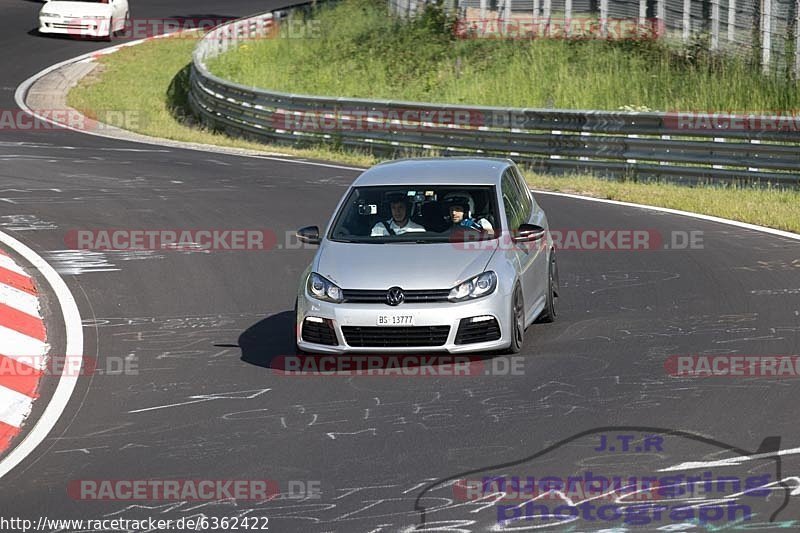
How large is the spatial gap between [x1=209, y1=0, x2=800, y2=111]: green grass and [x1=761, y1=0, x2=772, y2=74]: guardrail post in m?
0.26

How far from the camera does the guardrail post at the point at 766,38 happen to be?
90.9 ft

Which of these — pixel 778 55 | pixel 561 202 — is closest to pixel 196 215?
pixel 561 202

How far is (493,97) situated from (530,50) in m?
2.86

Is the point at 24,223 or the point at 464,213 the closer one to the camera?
the point at 464,213

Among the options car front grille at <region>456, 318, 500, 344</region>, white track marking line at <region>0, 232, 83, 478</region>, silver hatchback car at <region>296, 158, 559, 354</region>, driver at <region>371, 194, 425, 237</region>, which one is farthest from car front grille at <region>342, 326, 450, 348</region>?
white track marking line at <region>0, 232, 83, 478</region>

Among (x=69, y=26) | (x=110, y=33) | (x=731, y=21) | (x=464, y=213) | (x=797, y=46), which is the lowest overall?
(x=110, y=33)

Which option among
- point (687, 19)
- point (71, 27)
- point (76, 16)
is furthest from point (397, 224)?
point (71, 27)

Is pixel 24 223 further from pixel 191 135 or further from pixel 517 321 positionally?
pixel 191 135

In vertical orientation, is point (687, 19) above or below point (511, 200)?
above

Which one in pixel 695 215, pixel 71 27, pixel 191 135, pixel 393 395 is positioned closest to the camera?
pixel 393 395

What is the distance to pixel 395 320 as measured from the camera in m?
10.8

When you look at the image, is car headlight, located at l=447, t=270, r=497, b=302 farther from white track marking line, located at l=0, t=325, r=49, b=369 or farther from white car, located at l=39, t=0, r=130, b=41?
white car, located at l=39, t=0, r=130, b=41

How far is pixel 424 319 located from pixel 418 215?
1.50m

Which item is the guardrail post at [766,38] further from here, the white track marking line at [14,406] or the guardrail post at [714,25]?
the white track marking line at [14,406]
